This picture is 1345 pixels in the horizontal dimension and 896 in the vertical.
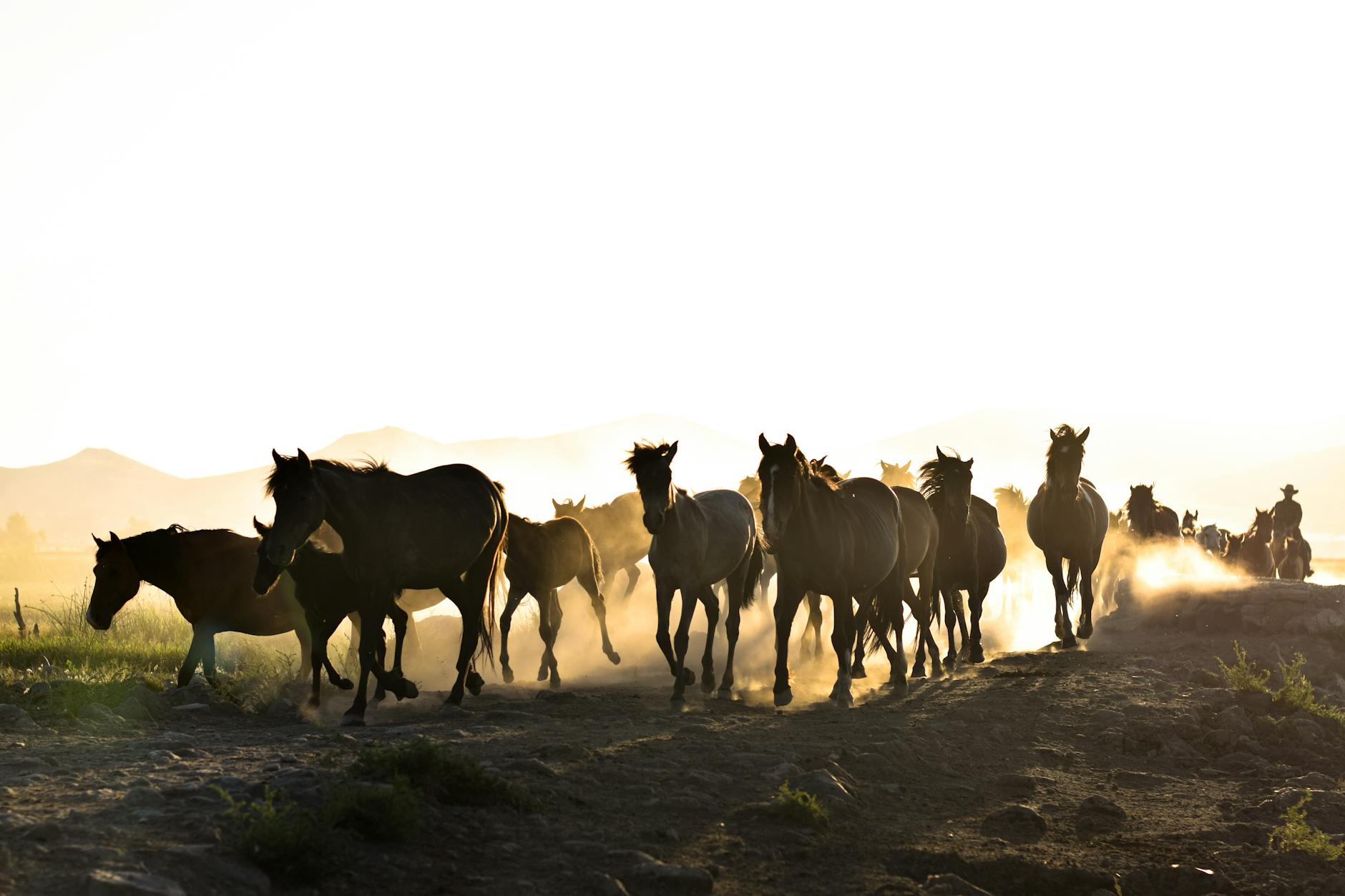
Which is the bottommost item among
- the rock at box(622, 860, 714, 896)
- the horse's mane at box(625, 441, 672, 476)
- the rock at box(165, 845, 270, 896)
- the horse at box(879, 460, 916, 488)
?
the rock at box(622, 860, 714, 896)

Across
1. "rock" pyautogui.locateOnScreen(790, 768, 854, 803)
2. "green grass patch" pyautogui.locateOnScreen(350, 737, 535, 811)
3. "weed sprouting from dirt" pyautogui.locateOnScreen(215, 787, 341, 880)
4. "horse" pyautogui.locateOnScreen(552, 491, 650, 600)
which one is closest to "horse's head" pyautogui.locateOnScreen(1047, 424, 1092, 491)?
"horse" pyautogui.locateOnScreen(552, 491, 650, 600)

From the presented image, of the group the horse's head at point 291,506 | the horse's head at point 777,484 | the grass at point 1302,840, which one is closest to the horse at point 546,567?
the horse's head at point 777,484

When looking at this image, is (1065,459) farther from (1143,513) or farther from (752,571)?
(1143,513)

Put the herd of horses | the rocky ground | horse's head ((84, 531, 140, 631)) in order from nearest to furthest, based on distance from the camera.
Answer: the rocky ground
the herd of horses
horse's head ((84, 531, 140, 631))

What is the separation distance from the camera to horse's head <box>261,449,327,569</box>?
1056cm

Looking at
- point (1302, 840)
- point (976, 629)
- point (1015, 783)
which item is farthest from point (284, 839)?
point (976, 629)

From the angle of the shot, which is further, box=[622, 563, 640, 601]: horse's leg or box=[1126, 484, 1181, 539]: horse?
box=[1126, 484, 1181, 539]: horse

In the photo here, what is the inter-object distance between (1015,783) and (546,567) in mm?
8442

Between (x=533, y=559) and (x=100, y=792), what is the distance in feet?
32.2

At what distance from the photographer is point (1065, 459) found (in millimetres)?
19000

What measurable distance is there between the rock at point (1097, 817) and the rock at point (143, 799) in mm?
6164

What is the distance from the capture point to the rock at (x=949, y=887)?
6879mm

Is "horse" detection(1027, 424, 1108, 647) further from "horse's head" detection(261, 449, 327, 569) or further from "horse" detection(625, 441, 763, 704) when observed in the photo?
"horse's head" detection(261, 449, 327, 569)

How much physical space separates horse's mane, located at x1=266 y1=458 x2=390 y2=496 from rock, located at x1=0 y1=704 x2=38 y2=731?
102 inches
